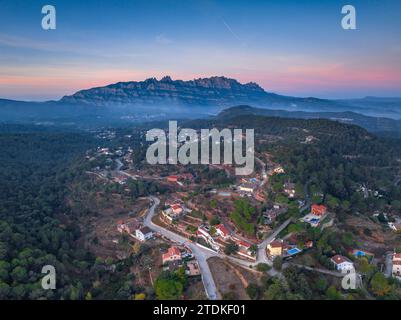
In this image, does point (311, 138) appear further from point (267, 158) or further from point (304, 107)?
point (304, 107)

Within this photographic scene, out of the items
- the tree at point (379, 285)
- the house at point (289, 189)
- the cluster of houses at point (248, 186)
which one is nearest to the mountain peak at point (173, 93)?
the cluster of houses at point (248, 186)

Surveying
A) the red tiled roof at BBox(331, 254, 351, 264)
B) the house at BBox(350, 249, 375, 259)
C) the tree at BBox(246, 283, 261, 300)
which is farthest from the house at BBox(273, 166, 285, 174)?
the tree at BBox(246, 283, 261, 300)

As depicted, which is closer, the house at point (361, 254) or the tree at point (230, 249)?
the tree at point (230, 249)

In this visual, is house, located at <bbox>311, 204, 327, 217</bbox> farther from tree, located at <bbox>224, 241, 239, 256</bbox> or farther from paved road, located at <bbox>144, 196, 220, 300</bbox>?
paved road, located at <bbox>144, 196, 220, 300</bbox>

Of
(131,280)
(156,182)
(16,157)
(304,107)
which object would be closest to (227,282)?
(131,280)

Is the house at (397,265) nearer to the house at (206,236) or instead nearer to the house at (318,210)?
the house at (318,210)
